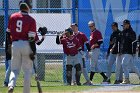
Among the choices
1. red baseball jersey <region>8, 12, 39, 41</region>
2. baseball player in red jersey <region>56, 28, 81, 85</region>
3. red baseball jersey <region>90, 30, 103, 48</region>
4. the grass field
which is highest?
red baseball jersey <region>8, 12, 39, 41</region>

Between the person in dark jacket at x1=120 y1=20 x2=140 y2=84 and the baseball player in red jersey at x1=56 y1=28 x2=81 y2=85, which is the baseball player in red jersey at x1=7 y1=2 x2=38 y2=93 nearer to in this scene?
the baseball player in red jersey at x1=56 y1=28 x2=81 y2=85

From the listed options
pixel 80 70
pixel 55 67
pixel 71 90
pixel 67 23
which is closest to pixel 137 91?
pixel 71 90

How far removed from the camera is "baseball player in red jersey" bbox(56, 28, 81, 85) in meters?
18.3

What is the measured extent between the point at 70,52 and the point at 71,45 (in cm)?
24

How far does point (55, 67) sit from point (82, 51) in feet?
20.0

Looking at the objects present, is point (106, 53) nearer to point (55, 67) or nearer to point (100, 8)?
point (100, 8)

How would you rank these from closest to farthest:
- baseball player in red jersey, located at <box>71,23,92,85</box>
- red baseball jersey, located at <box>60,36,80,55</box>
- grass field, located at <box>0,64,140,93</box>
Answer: grass field, located at <box>0,64,140,93</box>, red baseball jersey, located at <box>60,36,80,55</box>, baseball player in red jersey, located at <box>71,23,92,85</box>

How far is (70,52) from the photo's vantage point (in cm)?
1836

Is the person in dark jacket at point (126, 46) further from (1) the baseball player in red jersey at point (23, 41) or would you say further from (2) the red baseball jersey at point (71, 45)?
(1) the baseball player in red jersey at point (23, 41)

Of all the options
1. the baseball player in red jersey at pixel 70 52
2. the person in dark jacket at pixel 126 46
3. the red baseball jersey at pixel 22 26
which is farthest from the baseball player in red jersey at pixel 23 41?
the person in dark jacket at pixel 126 46

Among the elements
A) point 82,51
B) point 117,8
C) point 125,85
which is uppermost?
point 117,8

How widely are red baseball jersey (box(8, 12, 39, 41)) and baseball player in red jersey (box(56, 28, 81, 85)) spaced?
5466mm

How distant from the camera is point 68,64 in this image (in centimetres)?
1844

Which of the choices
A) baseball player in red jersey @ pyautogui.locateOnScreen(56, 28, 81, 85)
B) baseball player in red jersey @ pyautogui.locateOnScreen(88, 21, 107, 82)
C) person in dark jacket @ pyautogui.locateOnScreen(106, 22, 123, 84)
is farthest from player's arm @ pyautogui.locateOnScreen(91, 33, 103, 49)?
baseball player in red jersey @ pyautogui.locateOnScreen(56, 28, 81, 85)
